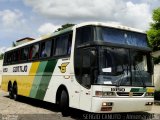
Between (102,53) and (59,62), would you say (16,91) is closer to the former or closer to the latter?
(59,62)

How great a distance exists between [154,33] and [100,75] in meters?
13.8

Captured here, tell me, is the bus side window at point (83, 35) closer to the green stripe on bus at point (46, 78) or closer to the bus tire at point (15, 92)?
the green stripe on bus at point (46, 78)

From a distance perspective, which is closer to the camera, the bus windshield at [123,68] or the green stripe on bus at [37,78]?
the bus windshield at [123,68]

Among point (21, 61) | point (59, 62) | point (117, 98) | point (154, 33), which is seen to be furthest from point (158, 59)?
point (117, 98)

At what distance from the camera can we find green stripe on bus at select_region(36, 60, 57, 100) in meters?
14.6

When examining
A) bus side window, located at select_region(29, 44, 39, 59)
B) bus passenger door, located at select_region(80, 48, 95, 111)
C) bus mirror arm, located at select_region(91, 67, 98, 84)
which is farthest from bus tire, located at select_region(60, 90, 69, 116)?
bus side window, located at select_region(29, 44, 39, 59)

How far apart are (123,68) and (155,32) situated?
13.1 meters

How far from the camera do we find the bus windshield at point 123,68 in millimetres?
11258

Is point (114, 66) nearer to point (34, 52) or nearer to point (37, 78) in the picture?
point (37, 78)

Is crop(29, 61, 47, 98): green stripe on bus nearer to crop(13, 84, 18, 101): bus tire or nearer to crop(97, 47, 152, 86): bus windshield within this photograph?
crop(13, 84, 18, 101): bus tire

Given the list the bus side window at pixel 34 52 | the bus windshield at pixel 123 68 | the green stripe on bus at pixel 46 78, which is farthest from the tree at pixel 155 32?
the bus windshield at pixel 123 68

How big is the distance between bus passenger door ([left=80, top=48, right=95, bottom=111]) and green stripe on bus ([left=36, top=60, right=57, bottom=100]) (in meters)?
2.71

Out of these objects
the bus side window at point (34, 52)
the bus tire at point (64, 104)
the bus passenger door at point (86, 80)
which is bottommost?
the bus tire at point (64, 104)

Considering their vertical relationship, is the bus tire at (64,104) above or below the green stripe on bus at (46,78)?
below
